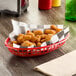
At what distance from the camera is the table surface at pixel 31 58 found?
108 centimetres

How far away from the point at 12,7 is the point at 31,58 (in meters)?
0.62

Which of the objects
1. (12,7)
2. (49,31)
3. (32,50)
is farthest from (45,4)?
(32,50)

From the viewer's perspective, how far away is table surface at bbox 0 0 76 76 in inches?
42.7

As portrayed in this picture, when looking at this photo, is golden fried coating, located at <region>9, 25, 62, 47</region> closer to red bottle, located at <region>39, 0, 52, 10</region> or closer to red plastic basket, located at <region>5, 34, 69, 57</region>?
red plastic basket, located at <region>5, 34, 69, 57</region>

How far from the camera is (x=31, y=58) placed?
1159mm

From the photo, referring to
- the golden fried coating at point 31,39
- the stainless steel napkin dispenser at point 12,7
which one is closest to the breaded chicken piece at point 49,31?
the golden fried coating at point 31,39

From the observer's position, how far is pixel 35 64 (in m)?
1.12

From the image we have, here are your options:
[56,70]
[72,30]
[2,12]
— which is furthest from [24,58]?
[2,12]

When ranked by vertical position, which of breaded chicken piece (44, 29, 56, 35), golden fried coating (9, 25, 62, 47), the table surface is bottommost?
the table surface

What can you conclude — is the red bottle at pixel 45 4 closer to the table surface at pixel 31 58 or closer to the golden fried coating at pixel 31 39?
the table surface at pixel 31 58

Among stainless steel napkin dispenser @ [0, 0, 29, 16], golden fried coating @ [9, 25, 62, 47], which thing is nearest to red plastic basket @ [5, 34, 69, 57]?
golden fried coating @ [9, 25, 62, 47]

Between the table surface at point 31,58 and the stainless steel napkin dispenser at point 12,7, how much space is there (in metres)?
0.04

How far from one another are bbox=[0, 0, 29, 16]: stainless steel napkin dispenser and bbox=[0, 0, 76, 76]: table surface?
0.14ft

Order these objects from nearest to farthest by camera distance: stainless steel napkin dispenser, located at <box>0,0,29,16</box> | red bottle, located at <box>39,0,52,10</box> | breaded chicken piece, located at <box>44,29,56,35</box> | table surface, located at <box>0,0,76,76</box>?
table surface, located at <box>0,0,76,76</box> < breaded chicken piece, located at <box>44,29,56,35</box> < stainless steel napkin dispenser, located at <box>0,0,29,16</box> < red bottle, located at <box>39,0,52,10</box>
